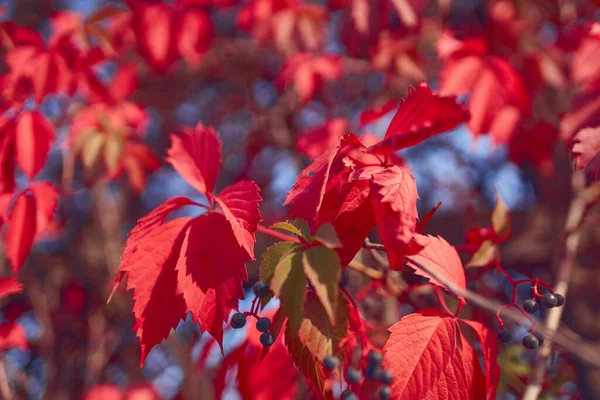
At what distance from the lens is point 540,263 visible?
258 centimetres

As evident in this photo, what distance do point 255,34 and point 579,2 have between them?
150 cm

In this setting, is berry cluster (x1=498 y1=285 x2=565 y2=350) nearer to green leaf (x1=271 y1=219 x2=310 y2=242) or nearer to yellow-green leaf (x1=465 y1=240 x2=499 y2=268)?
yellow-green leaf (x1=465 y1=240 x2=499 y2=268)

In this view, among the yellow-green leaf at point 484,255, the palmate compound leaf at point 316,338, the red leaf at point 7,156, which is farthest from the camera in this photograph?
the red leaf at point 7,156

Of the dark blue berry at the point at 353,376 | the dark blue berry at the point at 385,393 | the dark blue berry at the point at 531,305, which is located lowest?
the dark blue berry at the point at 353,376

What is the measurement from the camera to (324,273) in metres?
0.63

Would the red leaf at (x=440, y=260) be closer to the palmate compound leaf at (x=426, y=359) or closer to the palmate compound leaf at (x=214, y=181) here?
the palmate compound leaf at (x=426, y=359)

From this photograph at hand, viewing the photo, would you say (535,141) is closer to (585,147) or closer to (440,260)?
(585,147)

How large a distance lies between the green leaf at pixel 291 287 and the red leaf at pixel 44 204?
0.75m

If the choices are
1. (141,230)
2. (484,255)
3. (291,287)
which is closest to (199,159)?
(141,230)

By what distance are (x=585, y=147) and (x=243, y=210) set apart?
2.08ft

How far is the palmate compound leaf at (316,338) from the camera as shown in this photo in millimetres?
703

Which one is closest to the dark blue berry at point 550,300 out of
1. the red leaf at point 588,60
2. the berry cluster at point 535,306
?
the berry cluster at point 535,306

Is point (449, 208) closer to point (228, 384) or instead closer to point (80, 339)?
point (228, 384)

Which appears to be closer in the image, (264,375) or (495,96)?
(264,375)
